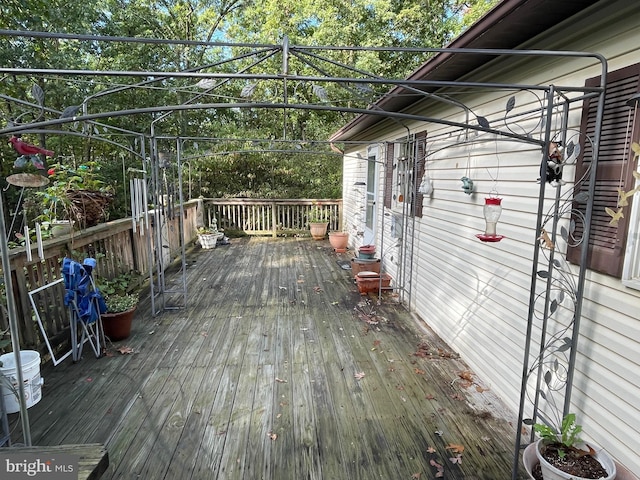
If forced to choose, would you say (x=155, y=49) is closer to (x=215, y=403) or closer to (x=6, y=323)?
(x=6, y=323)

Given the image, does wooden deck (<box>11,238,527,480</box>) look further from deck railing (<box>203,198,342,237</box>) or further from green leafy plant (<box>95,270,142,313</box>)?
deck railing (<box>203,198,342,237</box>)

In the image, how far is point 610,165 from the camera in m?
1.88

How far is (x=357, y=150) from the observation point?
8508 mm

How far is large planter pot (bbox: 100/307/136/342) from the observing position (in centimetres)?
357

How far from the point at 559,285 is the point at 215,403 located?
7.89ft

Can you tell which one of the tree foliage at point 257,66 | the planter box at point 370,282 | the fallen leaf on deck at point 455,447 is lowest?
the fallen leaf on deck at point 455,447

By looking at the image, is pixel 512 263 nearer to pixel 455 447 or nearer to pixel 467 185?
pixel 467 185

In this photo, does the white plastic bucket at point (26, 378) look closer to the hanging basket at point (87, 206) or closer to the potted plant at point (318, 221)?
the hanging basket at point (87, 206)

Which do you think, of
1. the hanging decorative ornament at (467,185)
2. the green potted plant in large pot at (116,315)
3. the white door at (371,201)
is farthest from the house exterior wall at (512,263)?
the green potted plant in large pot at (116,315)

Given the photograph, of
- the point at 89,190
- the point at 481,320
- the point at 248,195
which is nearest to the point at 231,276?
the point at 89,190

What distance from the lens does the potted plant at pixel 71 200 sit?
3518 mm

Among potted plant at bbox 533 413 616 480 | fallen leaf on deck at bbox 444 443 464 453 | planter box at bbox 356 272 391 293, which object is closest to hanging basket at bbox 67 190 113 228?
planter box at bbox 356 272 391 293

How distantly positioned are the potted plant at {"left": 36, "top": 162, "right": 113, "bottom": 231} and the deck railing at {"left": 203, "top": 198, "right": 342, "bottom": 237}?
6.01 metres

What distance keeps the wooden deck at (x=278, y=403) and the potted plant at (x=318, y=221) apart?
5436 mm
